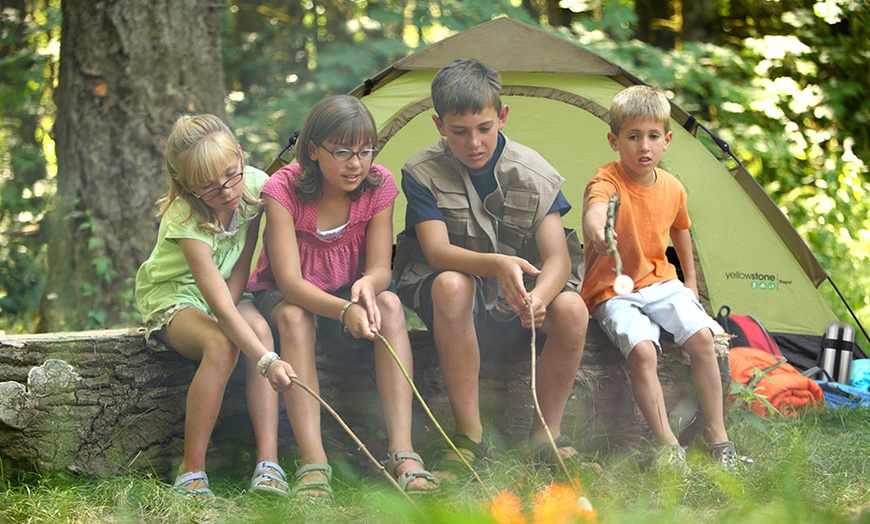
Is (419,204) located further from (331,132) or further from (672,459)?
(672,459)

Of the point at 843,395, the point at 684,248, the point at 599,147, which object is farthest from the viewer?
the point at 599,147

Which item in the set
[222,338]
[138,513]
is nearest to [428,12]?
[222,338]

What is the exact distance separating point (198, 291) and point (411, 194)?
0.65 m

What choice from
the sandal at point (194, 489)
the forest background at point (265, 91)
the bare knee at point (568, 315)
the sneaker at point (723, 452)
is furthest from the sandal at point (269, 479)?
the forest background at point (265, 91)

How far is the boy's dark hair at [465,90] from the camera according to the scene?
2371 millimetres

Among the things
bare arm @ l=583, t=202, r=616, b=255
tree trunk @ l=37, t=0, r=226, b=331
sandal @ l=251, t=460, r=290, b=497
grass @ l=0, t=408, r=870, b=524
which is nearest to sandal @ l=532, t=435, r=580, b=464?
grass @ l=0, t=408, r=870, b=524

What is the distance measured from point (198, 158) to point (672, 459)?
1447 millimetres

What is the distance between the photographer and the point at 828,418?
3020 mm

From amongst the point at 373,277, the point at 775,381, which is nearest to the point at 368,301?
the point at 373,277

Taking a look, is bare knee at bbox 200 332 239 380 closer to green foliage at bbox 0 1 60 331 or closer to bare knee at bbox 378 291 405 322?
bare knee at bbox 378 291 405 322

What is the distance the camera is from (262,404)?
2.26 metres

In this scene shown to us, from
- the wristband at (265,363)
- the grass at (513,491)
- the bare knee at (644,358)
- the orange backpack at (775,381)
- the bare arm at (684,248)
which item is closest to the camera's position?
the grass at (513,491)

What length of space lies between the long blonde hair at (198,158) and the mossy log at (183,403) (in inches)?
14.8

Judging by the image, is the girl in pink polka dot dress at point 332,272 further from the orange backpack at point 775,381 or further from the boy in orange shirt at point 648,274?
the orange backpack at point 775,381
